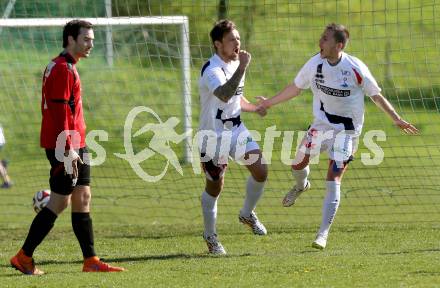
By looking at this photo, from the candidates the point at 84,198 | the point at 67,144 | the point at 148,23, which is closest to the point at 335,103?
the point at 84,198

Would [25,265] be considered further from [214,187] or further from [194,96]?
[194,96]

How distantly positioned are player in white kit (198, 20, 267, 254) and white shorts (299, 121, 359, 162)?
60cm

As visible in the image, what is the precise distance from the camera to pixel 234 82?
8.34m

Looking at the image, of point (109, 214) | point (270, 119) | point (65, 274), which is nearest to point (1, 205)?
point (109, 214)

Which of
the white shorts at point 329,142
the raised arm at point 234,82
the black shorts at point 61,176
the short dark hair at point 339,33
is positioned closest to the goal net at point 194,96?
the white shorts at point 329,142

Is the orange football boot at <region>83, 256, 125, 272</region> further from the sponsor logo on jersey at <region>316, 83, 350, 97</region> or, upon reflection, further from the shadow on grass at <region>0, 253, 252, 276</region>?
the sponsor logo on jersey at <region>316, 83, 350, 97</region>

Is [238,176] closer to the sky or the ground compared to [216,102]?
closer to the ground

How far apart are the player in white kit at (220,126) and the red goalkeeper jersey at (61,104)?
1272 millimetres

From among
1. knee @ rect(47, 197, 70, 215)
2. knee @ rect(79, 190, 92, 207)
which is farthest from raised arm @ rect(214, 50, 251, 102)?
knee @ rect(47, 197, 70, 215)

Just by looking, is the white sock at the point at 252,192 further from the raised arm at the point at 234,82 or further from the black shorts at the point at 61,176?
the black shorts at the point at 61,176

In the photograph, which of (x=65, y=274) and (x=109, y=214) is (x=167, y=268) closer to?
(x=65, y=274)

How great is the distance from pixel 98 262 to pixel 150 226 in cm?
357

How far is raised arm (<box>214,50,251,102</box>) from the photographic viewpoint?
27.2 ft

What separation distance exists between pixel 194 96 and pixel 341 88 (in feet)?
32.6
